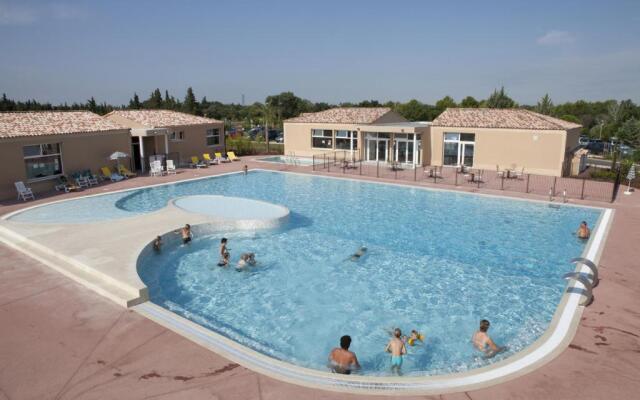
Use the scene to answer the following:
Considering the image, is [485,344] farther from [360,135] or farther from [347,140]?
[347,140]

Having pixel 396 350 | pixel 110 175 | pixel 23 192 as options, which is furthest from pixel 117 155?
pixel 396 350

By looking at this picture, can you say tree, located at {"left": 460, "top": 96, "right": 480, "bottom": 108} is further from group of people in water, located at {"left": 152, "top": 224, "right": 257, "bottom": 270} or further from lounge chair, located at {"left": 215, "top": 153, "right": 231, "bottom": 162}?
group of people in water, located at {"left": 152, "top": 224, "right": 257, "bottom": 270}

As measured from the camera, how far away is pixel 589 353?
776 centimetres

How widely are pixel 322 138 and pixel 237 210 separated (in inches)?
725

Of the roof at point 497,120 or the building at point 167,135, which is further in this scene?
the building at point 167,135

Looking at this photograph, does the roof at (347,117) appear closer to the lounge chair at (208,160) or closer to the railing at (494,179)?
the railing at (494,179)

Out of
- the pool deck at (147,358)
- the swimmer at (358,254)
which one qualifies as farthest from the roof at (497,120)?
the pool deck at (147,358)

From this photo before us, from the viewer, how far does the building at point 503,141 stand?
26891 mm

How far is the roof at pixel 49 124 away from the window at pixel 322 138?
1499 cm


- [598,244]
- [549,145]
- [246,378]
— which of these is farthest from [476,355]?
[549,145]

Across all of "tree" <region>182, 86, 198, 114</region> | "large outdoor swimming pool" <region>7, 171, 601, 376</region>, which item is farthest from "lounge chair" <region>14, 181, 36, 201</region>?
"tree" <region>182, 86, 198, 114</region>

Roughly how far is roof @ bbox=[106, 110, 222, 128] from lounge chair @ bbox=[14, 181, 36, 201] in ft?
32.6

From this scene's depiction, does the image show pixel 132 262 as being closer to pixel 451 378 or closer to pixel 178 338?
pixel 178 338

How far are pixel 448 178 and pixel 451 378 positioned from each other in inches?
819
